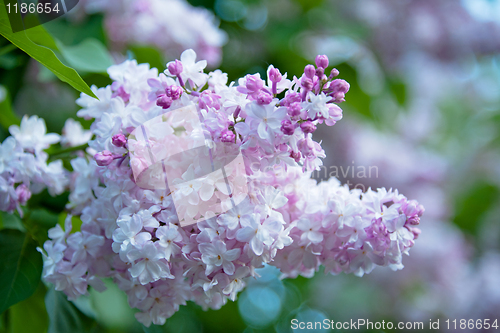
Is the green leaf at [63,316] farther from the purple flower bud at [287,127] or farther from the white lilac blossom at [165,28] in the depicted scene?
the white lilac blossom at [165,28]

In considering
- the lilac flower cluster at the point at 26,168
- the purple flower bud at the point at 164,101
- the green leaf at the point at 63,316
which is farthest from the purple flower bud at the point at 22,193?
the purple flower bud at the point at 164,101

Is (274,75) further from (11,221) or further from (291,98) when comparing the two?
(11,221)

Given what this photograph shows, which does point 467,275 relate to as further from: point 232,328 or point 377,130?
point 232,328

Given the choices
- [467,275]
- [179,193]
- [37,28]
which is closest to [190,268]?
[179,193]

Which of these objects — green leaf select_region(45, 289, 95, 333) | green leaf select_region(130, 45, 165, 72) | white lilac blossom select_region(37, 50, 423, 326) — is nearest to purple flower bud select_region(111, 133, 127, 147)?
white lilac blossom select_region(37, 50, 423, 326)

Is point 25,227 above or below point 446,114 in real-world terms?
above

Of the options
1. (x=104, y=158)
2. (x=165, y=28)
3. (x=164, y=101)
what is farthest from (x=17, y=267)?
(x=165, y=28)
